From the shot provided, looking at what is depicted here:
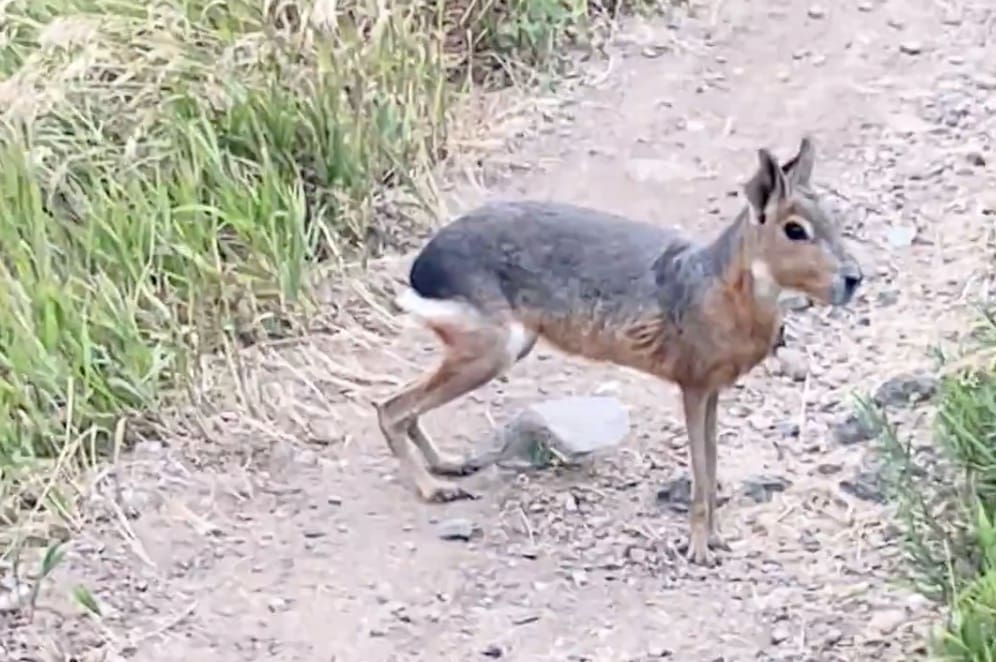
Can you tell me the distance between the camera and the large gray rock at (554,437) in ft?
16.5

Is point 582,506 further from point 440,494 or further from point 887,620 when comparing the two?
point 887,620

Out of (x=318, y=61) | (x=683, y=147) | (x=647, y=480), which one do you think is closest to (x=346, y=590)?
(x=647, y=480)

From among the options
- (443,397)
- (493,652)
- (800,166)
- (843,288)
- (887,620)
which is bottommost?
(493,652)

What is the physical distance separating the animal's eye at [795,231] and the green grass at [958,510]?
1.41 ft

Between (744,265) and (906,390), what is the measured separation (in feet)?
2.55

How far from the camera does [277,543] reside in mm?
4832

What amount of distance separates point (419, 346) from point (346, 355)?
0.65 ft

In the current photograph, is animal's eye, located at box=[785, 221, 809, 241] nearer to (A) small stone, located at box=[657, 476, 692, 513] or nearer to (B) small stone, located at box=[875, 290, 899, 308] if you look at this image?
(A) small stone, located at box=[657, 476, 692, 513]

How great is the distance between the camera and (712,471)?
4.64 meters

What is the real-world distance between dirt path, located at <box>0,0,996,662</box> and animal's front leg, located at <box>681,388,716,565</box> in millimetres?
48

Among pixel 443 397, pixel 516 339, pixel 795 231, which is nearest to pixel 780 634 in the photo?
pixel 795 231

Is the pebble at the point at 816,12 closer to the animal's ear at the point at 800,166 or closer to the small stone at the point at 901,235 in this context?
the small stone at the point at 901,235

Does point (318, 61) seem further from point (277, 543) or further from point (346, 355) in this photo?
point (277, 543)

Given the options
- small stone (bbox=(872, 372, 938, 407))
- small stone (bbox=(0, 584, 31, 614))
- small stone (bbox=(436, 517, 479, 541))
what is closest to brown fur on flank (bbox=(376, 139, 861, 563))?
small stone (bbox=(436, 517, 479, 541))
